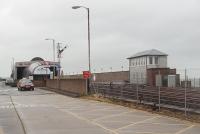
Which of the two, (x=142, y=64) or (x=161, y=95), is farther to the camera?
(x=142, y=64)

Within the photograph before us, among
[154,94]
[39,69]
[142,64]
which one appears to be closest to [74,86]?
[142,64]

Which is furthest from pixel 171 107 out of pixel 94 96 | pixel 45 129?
pixel 94 96

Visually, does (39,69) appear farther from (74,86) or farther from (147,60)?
(74,86)

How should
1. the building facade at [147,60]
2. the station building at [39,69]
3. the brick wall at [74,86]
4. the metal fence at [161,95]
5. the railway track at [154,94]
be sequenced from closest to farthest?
1. the metal fence at [161,95]
2. the railway track at [154,94]
3. the brick wall at [74,86]
4. the building facade at [147,60]
5. the station building at [39,69]

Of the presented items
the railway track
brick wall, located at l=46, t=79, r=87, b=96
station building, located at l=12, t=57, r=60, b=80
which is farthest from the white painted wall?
station building, located at l=12, t=57, r=60, b=80

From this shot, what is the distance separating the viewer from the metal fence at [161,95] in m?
22.5

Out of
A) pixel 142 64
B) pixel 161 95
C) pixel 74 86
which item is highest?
pixel 142 64

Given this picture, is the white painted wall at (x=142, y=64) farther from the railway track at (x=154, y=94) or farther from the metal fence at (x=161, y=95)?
the metal fence at (x=161, y=95)

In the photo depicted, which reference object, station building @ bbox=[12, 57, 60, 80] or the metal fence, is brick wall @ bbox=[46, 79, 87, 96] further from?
station building @ bbox=[12, 57, 60, 80]

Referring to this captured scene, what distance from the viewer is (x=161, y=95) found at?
26453 mm

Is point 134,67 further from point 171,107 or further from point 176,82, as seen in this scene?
point 171,107

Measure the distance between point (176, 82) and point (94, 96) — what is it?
13374 mm

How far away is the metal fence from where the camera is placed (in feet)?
73.8

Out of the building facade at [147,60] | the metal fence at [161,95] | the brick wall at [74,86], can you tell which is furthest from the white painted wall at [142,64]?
the metal fence at [161,95]
